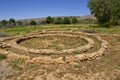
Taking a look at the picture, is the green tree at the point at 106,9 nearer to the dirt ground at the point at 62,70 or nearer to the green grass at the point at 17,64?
the dirt ground at the point at 62,70

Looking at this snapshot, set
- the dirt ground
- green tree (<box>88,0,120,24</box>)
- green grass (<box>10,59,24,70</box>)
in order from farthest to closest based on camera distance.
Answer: green tree (<box>88,0,120,24</box>) < green grass (<box>10,59,24,70</box>) < the dirt ground

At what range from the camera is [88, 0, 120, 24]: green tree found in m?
27.2

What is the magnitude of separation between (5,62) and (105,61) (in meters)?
5.38

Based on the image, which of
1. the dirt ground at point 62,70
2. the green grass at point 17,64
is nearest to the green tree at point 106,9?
the dirt ground at point 62,70

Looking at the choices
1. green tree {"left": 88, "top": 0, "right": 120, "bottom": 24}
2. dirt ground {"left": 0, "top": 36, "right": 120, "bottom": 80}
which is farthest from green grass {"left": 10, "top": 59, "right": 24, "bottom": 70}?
green tree {"left": 88, "top": 0, "right": 120, "bottom": 24}

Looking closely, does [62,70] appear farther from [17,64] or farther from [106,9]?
[106,9]

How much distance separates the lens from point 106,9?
27.4 meters

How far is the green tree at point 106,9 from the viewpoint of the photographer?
2720cm

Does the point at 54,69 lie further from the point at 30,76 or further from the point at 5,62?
the point at 5,62

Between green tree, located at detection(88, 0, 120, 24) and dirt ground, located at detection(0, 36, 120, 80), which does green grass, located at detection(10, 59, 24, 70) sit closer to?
dirt ground, located at detection(0, 36, 120, 80)

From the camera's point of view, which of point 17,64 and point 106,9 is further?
point 106,9

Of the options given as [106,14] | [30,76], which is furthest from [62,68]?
[106,14]

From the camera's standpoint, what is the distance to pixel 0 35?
18266 mm

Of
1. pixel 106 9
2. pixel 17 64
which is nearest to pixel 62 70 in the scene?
pixel 17 64
